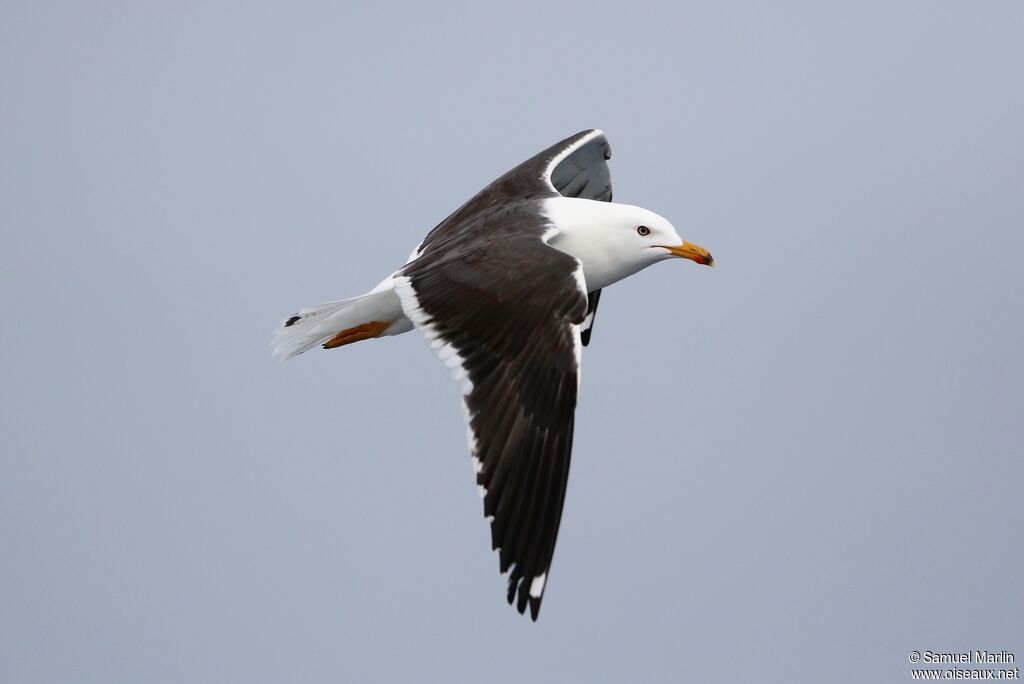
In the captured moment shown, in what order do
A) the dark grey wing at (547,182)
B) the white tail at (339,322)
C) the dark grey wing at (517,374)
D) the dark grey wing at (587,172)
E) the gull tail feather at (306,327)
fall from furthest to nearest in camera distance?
the dark grey wing at (587,172), the dark grey wing at (547,182), the gull tail feather at (306,327), the white tail at (339,322), the dark grey wing at (517,374)

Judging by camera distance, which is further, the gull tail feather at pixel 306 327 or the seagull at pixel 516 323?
the gull tail feather at pixel 306 327

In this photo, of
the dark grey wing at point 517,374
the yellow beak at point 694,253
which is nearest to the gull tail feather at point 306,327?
the dark grey wing at point 517,374

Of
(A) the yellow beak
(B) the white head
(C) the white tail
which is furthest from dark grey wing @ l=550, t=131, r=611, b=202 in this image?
(C) the white tail

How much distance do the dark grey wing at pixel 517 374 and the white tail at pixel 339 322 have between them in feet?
2.21

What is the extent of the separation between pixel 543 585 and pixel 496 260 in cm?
179

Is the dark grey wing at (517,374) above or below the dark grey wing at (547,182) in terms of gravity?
below

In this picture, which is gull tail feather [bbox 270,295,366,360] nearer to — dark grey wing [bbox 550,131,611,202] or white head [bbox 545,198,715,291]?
white head [bbox 545,198,715,291]

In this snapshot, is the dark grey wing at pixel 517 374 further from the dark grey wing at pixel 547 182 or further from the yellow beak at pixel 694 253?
the yellow beak at pixel 694 253

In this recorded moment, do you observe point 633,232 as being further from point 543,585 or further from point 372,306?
point 543,585

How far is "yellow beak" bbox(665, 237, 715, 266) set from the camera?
338 inches

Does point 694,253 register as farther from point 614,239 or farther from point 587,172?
point 587,172

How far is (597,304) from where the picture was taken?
10.7 meters

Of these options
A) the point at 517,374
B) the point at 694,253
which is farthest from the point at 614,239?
the point at 517,374

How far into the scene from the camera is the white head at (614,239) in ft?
27.7
